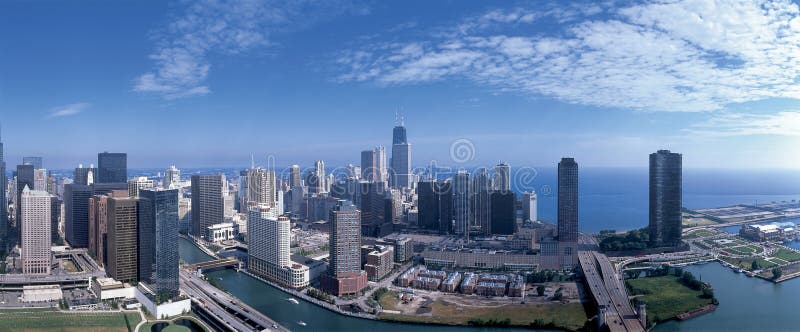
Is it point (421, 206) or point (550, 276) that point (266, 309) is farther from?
point (421, 206)

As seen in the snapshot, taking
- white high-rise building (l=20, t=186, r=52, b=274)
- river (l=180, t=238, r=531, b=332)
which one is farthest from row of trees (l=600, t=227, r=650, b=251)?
white high-rise building (l=20, t=186, r=52, b=274)

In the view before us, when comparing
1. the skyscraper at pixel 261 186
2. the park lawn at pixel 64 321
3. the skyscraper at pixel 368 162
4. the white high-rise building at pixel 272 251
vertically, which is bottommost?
the park lawn at pixel 64 321

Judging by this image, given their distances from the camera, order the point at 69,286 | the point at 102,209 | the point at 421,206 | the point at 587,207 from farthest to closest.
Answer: the point at 587,207, the point at 421,206, the point at 102,209, the point at 69,286

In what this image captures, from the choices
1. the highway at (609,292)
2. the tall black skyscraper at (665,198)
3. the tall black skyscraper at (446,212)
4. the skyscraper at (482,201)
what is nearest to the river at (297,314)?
the highway at (609,292)

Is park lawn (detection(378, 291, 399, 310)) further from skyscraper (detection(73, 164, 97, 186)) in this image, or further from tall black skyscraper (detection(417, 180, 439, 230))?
skyscraper (detection(73, 164, 97, 186))

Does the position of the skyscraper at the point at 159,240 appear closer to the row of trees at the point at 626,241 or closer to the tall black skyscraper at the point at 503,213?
the tall black skyscraper at the point at 503,213

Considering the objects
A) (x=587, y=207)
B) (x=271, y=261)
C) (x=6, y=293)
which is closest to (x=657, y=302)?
(x=271, y=261)
